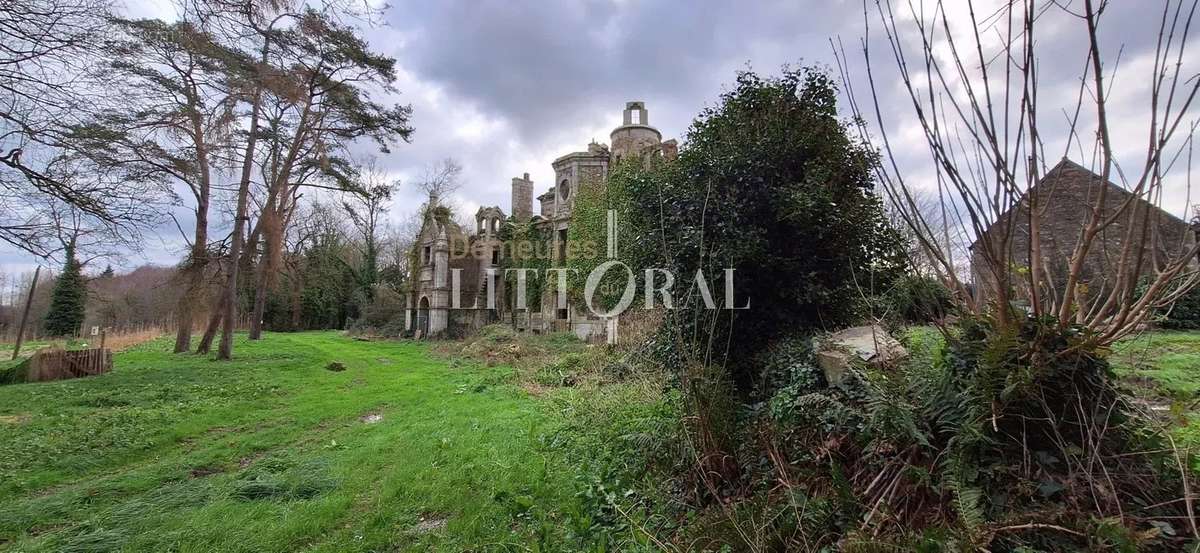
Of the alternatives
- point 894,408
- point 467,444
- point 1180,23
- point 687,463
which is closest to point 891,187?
point 1180,23

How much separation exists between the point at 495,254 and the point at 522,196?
3607mm

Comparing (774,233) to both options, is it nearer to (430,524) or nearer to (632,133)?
(430,524)

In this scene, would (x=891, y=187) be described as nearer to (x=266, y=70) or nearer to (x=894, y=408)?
(x=894, y=408)

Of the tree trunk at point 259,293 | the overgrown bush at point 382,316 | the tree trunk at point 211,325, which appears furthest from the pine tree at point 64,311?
the tree trunk at point 211,325

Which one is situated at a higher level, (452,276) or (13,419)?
(452,276)

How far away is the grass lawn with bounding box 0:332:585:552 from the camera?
11.7ft

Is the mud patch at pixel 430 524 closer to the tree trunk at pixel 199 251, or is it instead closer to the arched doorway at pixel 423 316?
the tree trunk at pixel 199 251

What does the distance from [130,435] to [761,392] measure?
754 centimetres

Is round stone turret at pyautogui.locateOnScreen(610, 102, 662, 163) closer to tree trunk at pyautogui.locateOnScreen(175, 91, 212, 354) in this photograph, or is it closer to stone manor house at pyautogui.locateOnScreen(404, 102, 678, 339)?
stone manor house at pyautogui.locateOnScreen(404, 102, 678, 339)

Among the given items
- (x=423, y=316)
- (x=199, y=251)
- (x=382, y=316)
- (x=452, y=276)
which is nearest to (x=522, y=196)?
(x=452, y=276)

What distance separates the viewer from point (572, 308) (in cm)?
2022

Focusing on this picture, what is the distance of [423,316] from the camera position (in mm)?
25484

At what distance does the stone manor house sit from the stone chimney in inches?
2.1

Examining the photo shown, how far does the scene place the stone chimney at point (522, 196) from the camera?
2642cm
